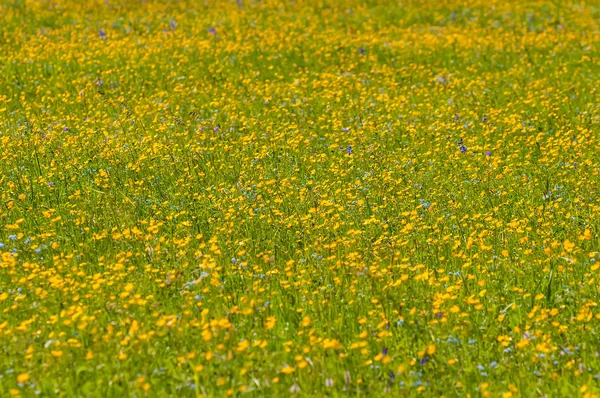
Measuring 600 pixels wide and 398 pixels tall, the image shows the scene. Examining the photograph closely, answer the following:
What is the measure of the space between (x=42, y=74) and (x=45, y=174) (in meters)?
4.73

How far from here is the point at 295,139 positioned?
8.91 metres

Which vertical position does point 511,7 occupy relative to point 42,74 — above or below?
below

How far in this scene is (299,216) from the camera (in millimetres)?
6852

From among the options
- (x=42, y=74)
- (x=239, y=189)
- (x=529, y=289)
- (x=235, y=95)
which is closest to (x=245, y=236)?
(x=239, y=189)

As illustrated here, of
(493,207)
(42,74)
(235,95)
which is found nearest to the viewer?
(493,207)

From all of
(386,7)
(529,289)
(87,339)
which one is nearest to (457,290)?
(529,289)

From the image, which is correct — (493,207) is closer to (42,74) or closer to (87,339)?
(87,339)

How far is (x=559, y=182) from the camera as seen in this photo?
7.63m

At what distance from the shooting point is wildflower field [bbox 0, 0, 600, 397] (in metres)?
4.52

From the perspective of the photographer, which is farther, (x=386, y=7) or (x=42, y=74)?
(x=386, y=7)

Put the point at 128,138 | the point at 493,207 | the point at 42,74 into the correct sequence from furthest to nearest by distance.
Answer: the point at 42,74, the point at 128,138, the point at 493,207

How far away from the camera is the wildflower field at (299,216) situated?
14.8ft

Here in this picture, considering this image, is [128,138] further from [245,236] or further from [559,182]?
[559,182]

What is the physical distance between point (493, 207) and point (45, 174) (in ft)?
13.9
